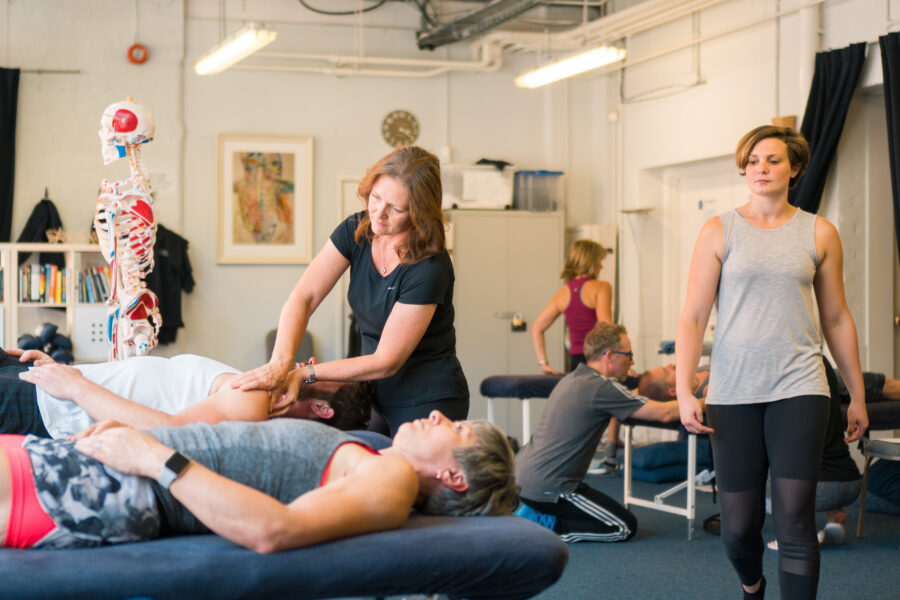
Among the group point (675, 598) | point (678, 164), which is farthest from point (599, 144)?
point (675, 598)

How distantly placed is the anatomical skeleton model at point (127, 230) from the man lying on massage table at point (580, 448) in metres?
1.60

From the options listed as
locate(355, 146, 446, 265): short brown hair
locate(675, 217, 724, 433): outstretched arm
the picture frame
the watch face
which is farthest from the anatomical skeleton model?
the watch face

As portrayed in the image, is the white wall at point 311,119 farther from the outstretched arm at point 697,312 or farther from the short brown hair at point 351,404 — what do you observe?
the short brown hair at point 351,404

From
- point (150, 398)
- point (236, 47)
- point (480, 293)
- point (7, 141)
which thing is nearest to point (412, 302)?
point (150, 398)

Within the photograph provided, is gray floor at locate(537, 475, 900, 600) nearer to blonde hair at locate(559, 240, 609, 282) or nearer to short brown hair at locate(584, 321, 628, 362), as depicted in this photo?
short brown hair at locate(584, 321, 628, 362)

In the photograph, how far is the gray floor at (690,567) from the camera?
334 centimetres

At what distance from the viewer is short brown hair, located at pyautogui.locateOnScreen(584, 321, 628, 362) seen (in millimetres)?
4102

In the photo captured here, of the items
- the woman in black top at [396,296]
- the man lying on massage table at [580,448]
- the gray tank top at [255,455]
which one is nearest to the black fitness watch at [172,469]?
the gray tank top at [255,455]

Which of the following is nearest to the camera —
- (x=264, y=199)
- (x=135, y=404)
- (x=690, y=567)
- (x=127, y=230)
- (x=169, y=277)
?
(x=135, y=404)

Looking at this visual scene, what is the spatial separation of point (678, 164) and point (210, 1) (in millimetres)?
3387

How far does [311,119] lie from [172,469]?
578 cm

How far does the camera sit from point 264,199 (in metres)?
7.01

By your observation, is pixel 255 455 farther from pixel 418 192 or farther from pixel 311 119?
pixel 311 119

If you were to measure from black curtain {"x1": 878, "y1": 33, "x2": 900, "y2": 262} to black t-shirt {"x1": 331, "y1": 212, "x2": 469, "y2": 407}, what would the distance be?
9.81 ft
